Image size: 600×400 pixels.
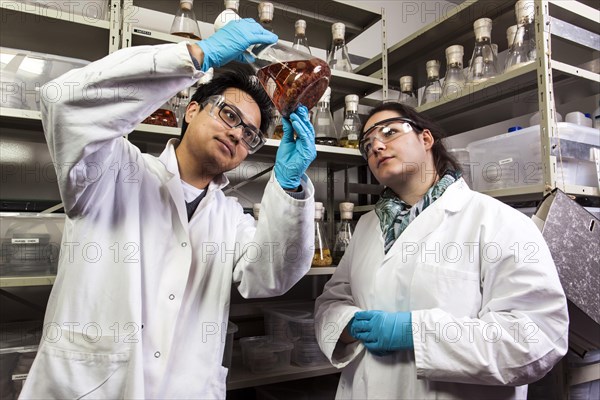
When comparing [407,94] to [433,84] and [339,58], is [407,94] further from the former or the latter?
[339,58]

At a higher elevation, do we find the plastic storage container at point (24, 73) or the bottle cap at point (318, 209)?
the plastic storage container at point (24, 73)

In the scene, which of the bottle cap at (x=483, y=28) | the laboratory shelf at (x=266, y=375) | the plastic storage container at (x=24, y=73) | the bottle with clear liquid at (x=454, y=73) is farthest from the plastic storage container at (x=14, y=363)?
the bottle cap at (x=483, y=28)

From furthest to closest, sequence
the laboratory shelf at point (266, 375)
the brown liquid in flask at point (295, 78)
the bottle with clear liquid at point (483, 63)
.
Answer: the bottle with clear liquid at point (483, 63) < the laboratory shelf at point (266, 375) < the brown liquid in flask at point (295, 78)

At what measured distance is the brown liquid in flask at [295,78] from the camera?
772 mm

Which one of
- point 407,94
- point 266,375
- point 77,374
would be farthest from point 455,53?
point 77,374

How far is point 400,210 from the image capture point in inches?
42.6

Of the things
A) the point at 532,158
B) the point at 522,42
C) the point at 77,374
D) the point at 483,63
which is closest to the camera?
the point at 77,374

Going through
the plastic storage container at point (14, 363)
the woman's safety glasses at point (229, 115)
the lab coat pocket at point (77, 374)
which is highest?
the woman's safety glasses at point (229, 115)

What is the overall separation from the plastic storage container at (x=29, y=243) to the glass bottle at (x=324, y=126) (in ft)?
3.09

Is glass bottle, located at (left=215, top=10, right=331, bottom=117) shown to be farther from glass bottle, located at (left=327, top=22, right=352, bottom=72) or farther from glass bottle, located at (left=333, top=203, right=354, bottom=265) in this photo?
glass bottle, located at (left=327, top=22, right=352, bottom=72)

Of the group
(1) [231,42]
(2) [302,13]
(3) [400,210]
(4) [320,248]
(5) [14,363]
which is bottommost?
(5) [14,363]

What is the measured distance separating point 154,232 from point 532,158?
1.09 m

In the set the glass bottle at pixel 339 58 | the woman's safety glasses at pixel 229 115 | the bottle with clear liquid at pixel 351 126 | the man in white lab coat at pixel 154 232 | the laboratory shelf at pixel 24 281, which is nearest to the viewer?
the man in white lab coat at pixel 154 232

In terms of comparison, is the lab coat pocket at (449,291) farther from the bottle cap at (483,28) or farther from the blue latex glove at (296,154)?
the bottle cap at (483,28)
